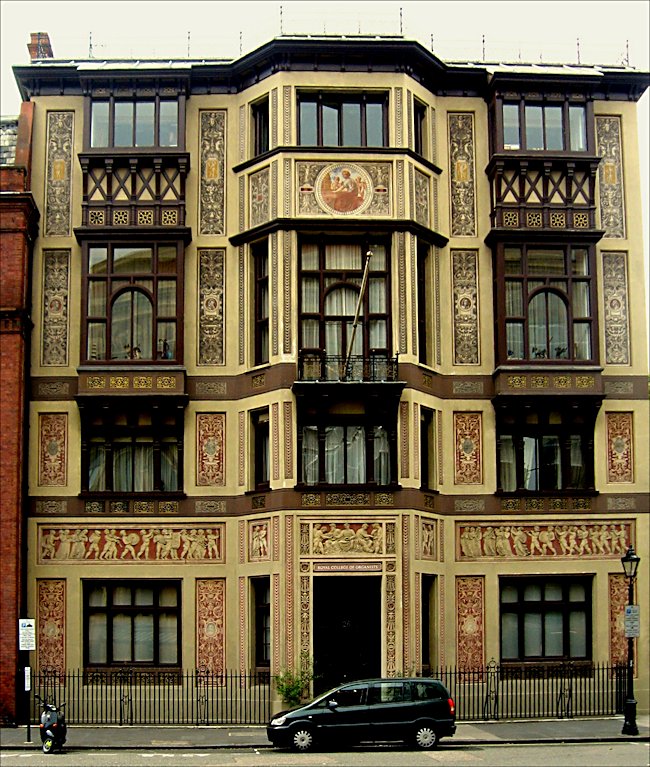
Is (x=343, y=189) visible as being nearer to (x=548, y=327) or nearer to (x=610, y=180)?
(x=548, y=327)

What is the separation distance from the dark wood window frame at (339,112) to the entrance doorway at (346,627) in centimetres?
1246

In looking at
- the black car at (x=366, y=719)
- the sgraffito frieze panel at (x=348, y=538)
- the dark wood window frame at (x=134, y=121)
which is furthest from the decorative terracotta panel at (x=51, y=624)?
the dark wood window frame at (x=134, y=121)

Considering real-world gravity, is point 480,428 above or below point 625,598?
above

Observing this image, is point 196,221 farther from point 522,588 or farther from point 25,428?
point 522,588

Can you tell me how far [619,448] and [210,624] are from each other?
509 inches

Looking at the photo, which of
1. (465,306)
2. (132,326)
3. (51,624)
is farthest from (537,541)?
(51,624)

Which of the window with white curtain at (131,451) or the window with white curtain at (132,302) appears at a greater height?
the window with white curtain at (132,302)

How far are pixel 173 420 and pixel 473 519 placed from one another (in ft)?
29.9

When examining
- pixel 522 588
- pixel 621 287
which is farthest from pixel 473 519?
pixel 621 287

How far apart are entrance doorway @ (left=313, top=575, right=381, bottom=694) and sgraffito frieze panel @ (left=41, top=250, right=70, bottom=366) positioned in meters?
10.1

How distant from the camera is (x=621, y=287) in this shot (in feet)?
132

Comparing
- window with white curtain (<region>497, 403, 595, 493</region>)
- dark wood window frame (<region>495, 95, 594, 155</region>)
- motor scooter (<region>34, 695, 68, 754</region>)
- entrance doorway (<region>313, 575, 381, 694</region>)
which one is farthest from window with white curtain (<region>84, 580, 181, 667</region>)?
dark wood window frame (<region>495, 95, 594, 155</region>)

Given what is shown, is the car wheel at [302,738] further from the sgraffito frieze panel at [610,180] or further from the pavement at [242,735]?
the sgraffito frieze panel at [610,180]

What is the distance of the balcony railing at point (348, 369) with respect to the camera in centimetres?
3756
